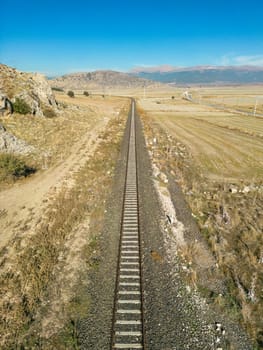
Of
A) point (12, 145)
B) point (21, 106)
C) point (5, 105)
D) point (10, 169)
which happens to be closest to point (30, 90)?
point (21, 106)

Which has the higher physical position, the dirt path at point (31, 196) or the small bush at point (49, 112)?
the small bush at point (49, 112)

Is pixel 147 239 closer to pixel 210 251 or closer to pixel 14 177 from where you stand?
pixel 210 251

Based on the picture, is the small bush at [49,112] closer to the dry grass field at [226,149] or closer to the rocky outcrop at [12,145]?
the rocky outcrop at [12,145]

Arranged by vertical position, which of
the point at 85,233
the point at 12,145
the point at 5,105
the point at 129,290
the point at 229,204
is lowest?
the point at 229,204

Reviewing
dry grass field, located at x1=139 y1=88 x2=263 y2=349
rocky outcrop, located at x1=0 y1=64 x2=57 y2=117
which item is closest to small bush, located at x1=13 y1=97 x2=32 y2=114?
rocky outcrop, located at x1=0 y1=64 x2=57 y2=117

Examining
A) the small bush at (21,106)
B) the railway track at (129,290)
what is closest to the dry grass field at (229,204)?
the railway track at (129,290)

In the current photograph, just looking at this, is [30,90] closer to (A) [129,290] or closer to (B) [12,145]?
(B) [12,145]
